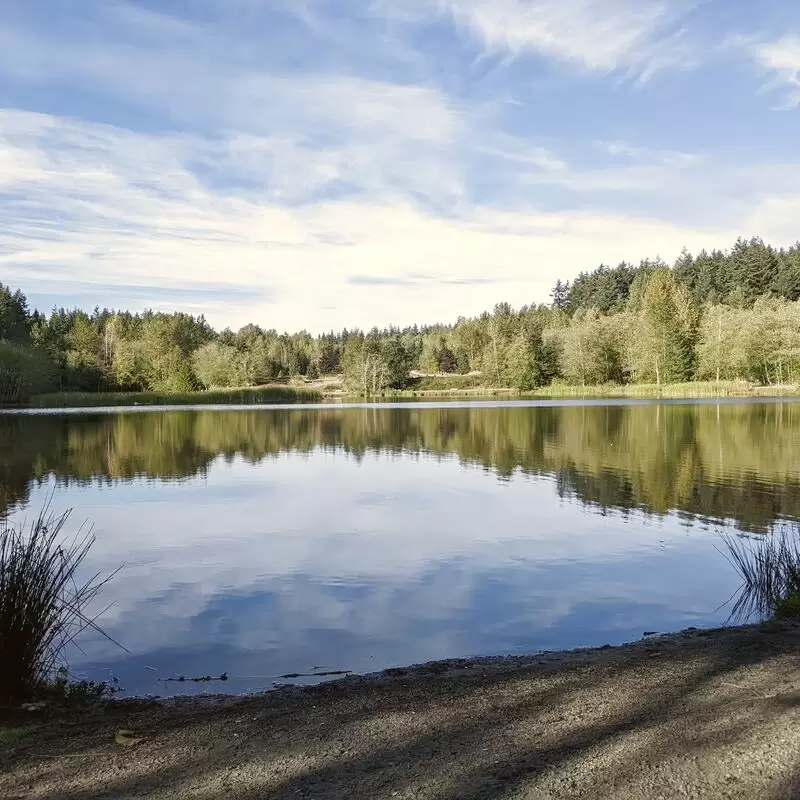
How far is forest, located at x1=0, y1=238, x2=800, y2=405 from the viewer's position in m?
76.1

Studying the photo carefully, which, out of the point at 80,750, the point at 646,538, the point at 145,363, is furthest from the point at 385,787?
the point at 145,363

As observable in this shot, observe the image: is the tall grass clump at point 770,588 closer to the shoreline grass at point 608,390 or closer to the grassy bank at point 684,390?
the shoreline grass at point 608,390

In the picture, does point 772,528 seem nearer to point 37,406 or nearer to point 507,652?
point 507,652

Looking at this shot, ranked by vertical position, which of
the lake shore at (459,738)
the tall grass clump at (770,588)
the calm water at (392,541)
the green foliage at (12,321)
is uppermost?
the green foliage at (12,321)

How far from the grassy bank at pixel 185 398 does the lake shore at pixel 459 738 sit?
77.9 metres

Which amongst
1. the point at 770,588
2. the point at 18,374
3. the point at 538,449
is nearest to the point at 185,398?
the point at 18,374

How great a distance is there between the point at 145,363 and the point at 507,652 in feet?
326

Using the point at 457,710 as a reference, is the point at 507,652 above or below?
below

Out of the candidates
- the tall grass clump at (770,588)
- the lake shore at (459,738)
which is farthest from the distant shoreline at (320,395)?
the lake shore at (459,738)

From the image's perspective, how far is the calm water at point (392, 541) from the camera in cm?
804

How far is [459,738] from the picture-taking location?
4.48 meters

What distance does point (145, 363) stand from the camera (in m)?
100

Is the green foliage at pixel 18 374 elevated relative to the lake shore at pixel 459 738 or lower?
elevated

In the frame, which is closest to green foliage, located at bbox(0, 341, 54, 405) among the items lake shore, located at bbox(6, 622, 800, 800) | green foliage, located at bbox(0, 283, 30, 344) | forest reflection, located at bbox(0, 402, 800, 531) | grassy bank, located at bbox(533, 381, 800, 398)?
green foliage, located at bbox(0, 283, 30, 344)
